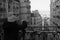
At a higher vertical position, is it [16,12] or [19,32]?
[16,12]

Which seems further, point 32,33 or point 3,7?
point 32,33

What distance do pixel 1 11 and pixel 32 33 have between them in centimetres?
525

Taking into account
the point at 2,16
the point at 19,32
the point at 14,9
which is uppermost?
the point at 14,9

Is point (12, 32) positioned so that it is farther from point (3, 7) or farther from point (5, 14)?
point (3, 7)

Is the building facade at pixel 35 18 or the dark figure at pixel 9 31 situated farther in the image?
the building facade at pixel 35 18

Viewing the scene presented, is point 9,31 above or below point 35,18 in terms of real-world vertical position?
below

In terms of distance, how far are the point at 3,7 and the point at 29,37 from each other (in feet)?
18.0

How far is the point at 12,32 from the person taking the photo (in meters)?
11.3

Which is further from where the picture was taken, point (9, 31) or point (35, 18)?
point (35, 18)

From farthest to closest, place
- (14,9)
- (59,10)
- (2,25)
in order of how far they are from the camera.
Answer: (59,10)
(14,9)
(2,25)

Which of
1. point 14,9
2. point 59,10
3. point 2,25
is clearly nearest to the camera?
point 2,25

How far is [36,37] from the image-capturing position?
1293cm

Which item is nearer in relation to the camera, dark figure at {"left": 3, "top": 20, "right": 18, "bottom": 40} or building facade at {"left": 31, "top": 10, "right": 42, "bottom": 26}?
dark figure at {"left": 3, "top": 20, "right": 18, "bottom": 40}

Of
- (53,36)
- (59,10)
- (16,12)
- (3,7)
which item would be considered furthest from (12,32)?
(59,10)
